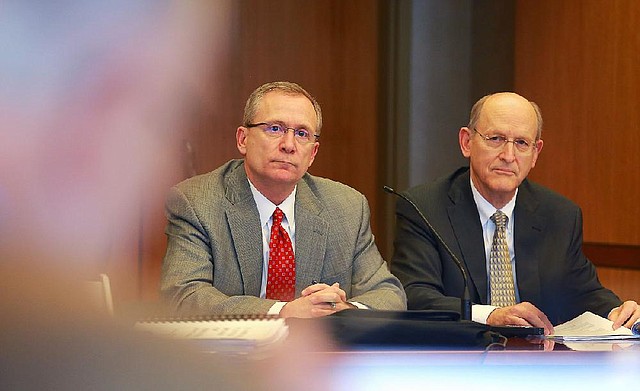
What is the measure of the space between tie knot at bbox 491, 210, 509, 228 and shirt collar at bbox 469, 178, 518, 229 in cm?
1

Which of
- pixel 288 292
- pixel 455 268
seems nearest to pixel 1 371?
pixel 288 292

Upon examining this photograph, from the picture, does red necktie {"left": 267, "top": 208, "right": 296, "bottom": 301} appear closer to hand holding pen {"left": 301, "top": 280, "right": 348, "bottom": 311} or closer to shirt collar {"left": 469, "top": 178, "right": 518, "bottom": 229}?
hand holding pen {"left": 301, "top": 280, "right": 348, "bottom": 311}

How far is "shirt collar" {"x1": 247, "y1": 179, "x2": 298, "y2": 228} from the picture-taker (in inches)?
99.7

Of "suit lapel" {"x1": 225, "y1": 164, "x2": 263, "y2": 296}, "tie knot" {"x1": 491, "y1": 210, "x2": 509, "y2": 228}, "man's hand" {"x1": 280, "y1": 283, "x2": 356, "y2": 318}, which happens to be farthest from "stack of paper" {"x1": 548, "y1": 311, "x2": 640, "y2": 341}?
"suit lapel" {"x1": 225, "y1": 164, "x2": 263, "y2": 296}

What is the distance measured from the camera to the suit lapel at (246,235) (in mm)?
2422

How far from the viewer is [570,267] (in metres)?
2.84

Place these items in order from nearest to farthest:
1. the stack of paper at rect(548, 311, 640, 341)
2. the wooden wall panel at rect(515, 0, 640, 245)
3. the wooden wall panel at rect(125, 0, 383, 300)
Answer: the stack of paper at rect(548, 311, 640, 341), the wooden wall panel at rect(515, 0, 640, 245), the wooden wall panel at rect(125, 0, 383, 300)

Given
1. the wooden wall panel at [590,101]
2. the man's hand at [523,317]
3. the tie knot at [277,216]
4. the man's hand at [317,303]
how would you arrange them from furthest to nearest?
the wooden wall panel at [590,101] → the tie knot at [277,216] → the man's hand at [523,317] → the man's hand at [317,303]

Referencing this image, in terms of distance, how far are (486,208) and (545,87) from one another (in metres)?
2.02

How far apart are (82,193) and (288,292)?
2.18 m

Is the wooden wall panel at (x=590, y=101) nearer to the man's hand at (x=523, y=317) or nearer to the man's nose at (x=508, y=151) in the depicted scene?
the man's nose at (x=508, y=151)

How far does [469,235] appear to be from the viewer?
2750mm

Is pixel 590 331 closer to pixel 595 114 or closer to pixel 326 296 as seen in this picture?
pixel 326 296

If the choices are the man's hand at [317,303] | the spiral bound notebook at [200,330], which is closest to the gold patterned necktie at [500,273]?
the man's hand at [317,303]
